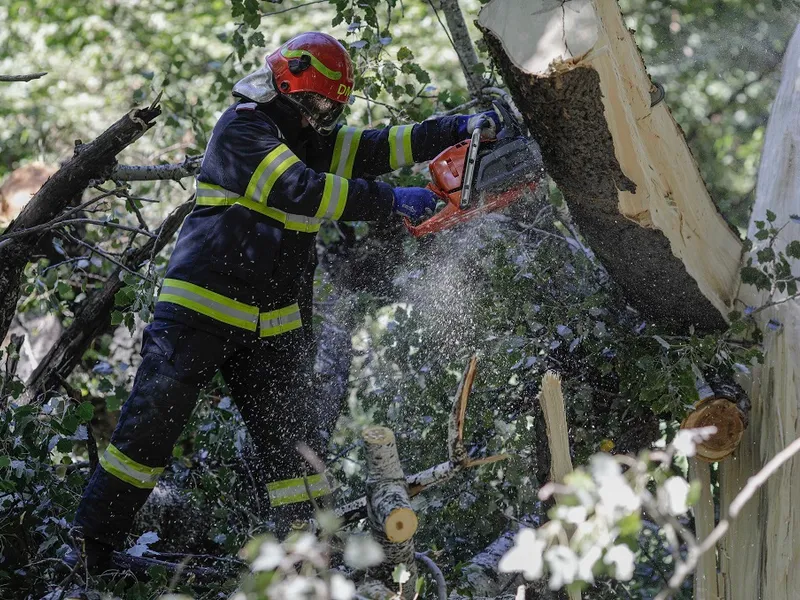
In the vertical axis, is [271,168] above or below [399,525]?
A: above

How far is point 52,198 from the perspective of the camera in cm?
346

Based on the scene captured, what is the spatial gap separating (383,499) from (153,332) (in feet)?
4.58

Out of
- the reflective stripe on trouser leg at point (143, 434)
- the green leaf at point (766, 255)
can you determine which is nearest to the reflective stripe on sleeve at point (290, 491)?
the reflective stripe on trouser leg at point (143, 434)

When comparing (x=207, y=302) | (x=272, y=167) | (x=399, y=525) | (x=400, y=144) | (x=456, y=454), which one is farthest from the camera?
(x=400, y=144)

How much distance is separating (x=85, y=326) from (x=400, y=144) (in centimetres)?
171

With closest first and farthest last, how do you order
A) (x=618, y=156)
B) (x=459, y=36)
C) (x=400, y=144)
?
(x=618, y=156) < (x=400, y=144) < (x=459, y=36)

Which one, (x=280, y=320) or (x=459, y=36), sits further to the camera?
(x=459, y=36)

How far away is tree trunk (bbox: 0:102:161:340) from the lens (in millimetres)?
3365

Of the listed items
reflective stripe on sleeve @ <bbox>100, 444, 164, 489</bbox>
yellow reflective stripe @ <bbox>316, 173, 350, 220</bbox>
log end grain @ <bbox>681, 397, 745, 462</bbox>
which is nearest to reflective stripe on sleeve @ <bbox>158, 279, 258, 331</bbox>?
yellow reflective stripe @ <bbox>316, 173, 350, 220</bbox>

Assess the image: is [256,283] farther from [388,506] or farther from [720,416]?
[720,416]

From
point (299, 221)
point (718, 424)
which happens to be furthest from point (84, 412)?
point (718, 424)

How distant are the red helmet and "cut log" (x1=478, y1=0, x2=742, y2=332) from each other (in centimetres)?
79

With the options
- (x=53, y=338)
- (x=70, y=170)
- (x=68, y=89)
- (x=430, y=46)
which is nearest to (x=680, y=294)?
(x=70, y=170)

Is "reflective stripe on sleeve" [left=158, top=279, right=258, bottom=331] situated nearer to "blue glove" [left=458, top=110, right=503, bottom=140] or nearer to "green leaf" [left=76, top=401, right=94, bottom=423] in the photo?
"green leaf" [left=76, top=401, right=94, bottom=423]
